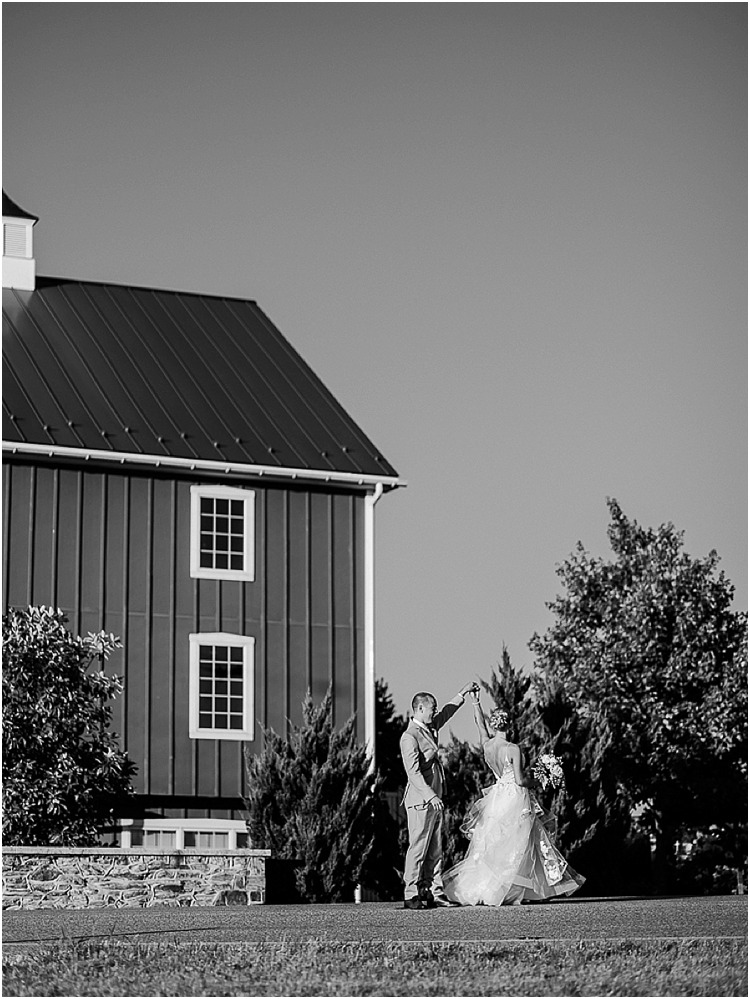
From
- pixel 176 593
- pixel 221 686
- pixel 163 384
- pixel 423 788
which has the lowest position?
pixel 423 788

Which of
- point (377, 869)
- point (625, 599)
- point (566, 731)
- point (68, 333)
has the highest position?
point (68, 333)

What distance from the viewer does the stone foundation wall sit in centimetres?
1678

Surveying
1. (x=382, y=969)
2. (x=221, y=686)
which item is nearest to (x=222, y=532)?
(x=221, y=686)

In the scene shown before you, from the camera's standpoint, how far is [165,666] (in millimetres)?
24672

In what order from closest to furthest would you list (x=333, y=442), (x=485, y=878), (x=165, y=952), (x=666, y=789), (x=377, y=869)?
(x=165, y=952) < (x=485, y=878) < (x=377, y=869) < (x=333, y=442) < (x=666, y=789)

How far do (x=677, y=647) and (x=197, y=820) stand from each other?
500 inches

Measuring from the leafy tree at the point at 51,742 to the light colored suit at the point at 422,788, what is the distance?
290 inches

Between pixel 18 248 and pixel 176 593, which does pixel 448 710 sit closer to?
pixel 176 593

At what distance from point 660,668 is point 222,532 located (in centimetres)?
1140

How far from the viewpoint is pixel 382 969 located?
9547mm

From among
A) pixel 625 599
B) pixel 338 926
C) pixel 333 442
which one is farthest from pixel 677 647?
pixel 338 926

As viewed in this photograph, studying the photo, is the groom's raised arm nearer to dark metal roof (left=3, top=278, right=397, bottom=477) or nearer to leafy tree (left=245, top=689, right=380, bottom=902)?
leafy tree (left=245, top=689, right=380, bottom=902)

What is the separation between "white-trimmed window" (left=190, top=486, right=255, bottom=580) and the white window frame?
376 cm

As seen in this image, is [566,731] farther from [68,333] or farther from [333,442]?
[68,333]
